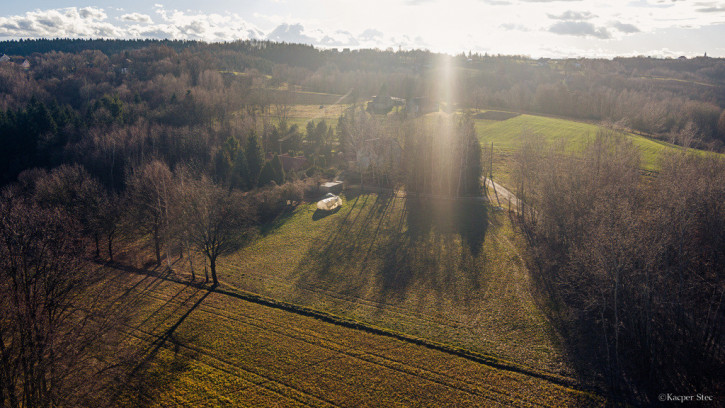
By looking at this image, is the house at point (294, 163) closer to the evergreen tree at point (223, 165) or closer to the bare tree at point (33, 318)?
the evergreen tree at point (223, 165)

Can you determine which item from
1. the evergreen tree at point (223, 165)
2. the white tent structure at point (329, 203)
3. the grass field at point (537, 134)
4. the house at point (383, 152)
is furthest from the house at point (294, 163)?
the grass field at point (537, 134)

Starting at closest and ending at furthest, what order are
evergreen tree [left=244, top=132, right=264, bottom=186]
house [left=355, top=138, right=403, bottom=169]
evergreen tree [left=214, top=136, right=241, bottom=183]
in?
evergreen tree [left=214, top=136, right=241, bottom=183], evergreen tree [left=244, top=132, right=264, bottom=186], house [left=355, top=138, right=403, bottom=169]

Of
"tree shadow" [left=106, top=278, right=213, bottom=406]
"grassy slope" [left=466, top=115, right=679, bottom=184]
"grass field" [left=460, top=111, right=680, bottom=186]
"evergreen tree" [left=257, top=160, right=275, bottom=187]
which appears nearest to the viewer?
"tree shadow" [left=106, top=278, right=213, bottom=406]

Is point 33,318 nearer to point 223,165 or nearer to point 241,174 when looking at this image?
point 241,174

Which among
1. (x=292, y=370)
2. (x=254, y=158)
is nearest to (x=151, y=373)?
(x=292, y=370)

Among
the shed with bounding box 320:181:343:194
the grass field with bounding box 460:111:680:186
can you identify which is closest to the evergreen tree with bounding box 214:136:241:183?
the shed with bounding box 320:181:343:194

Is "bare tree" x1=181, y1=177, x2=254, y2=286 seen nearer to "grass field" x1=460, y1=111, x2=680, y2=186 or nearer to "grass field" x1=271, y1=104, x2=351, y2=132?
"grass field" x1=460, y1=111, x2=680, y2=186

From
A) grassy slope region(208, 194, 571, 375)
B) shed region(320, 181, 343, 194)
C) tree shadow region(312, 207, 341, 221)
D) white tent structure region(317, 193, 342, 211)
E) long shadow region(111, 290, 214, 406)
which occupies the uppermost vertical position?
shed region(320, 181, 343, 194)
